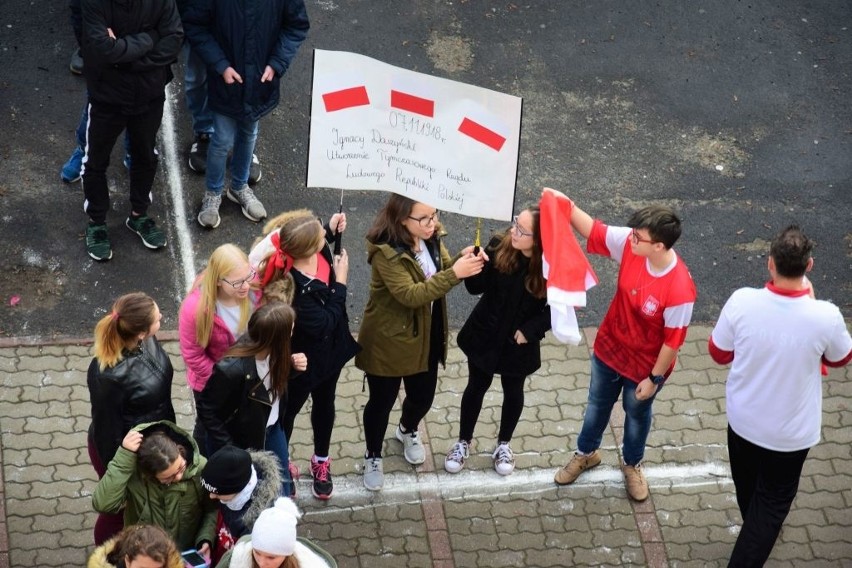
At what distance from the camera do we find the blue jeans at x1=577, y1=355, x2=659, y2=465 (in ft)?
21.5

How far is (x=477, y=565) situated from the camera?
651cm

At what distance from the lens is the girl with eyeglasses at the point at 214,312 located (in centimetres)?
577

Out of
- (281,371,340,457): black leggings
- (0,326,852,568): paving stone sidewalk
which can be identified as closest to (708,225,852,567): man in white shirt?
(0,326,852,568): paving stone sidewalk

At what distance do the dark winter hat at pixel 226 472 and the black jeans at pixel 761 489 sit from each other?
8.66 feet

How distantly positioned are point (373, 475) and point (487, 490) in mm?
704

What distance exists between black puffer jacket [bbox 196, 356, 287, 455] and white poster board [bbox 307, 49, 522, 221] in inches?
44.0

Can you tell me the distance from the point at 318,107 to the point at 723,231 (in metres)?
4.28

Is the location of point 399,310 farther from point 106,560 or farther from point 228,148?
point 228,148

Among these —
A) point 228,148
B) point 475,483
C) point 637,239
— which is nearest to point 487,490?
point 475,483

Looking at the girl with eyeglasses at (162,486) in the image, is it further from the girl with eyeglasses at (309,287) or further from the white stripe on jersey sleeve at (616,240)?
the white stripe on jersey sleeve at (616,240)

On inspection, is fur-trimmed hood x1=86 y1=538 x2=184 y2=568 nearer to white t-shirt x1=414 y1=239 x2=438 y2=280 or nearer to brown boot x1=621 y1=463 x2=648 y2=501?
white t-shirt x1=414 y1=239 x2=438 y2=280

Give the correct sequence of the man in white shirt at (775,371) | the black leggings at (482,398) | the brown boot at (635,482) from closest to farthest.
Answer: the man in white shirt at (775,371), the black leggings at (482,398), the brown boot at (635,482)

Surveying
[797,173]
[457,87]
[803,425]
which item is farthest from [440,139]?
[797,173]

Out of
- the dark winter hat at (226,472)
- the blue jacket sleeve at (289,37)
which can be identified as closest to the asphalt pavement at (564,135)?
the blue jacket sleeve at (289,37)
